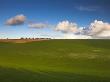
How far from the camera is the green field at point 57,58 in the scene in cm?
3019

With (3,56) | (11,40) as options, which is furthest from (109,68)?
(11,40)

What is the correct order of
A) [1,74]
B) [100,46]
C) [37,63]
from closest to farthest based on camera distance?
1. [1,74]
2. [37,63]
3. [100,46]

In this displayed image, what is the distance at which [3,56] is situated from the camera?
4109 cm

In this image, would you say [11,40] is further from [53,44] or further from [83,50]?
[83,50]

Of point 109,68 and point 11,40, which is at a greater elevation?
point 11,40

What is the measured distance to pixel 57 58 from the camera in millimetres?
40062

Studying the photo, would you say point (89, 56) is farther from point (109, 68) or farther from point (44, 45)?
point (44, 45)

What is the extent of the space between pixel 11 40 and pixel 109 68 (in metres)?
25.3

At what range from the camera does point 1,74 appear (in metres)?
24.9

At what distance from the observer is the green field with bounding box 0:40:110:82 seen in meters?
30.2

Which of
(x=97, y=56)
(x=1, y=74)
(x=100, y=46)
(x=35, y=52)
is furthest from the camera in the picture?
(x=100, y=46)

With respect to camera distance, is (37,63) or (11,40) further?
(11,40)

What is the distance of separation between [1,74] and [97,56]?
62.7 ft

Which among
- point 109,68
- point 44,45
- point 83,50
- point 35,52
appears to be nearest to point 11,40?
point 44,45
